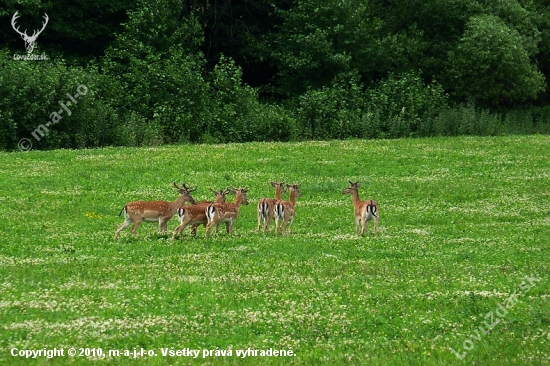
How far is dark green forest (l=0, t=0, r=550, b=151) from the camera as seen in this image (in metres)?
39.2

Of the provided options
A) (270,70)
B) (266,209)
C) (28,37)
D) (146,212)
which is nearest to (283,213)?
(266,209)

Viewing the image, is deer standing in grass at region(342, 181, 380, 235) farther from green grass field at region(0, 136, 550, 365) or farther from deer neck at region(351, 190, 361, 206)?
green grass field at region(0, 136, 550, 365)

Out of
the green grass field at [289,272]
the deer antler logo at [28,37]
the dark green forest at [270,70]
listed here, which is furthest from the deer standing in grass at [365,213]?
the deer antler logo at [28,37]

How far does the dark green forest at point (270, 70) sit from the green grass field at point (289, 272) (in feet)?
28.5

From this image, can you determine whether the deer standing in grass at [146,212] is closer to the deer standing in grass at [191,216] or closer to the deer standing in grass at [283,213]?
the deer standing in grass at [191,216]

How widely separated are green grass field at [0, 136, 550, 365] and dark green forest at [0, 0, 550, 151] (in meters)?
8.68

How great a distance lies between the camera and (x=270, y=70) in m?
63.1

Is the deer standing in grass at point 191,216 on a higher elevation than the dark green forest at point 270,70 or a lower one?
lower

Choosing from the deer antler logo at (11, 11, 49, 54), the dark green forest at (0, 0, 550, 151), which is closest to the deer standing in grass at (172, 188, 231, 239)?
the dark green forest at (0, 0, 550, 151)

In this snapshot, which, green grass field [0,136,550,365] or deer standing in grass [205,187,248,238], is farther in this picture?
deer standing in grass [205,187,248,238]

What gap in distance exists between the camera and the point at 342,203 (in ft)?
83.9

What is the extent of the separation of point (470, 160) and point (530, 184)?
5310mm

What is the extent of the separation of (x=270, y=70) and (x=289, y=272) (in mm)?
48678

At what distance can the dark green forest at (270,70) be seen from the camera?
39188 mm
